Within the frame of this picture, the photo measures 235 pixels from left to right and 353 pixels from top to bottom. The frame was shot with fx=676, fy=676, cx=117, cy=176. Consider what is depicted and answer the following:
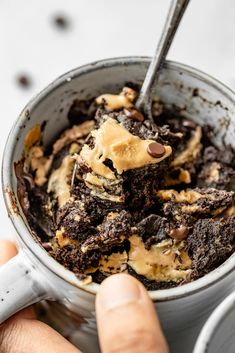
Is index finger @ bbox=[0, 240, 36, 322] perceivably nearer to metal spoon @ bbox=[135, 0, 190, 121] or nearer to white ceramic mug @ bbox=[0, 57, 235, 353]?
white ceramic mug @ bbox=[0, 57, 235, 353]

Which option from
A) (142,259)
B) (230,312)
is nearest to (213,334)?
(230,312)

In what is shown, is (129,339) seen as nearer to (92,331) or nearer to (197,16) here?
(92,331)

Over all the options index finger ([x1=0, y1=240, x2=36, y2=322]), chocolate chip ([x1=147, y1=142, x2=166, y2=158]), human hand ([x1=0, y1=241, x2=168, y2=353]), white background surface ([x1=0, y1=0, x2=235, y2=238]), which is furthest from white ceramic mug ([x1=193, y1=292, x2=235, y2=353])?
white background surface ([x1=0, y1=0, x2=235, y2=238])

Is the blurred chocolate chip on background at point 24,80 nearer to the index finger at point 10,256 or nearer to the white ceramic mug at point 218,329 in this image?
the index finger at point 10,256

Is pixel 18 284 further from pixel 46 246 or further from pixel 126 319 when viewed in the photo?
pixel 126 319

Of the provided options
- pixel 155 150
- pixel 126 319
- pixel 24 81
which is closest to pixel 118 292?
pixel 126 319

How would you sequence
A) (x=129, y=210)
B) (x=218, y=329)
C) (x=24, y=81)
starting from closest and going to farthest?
(x=218, y=329)
(x=129, y=210)
(x=24, y=81)
